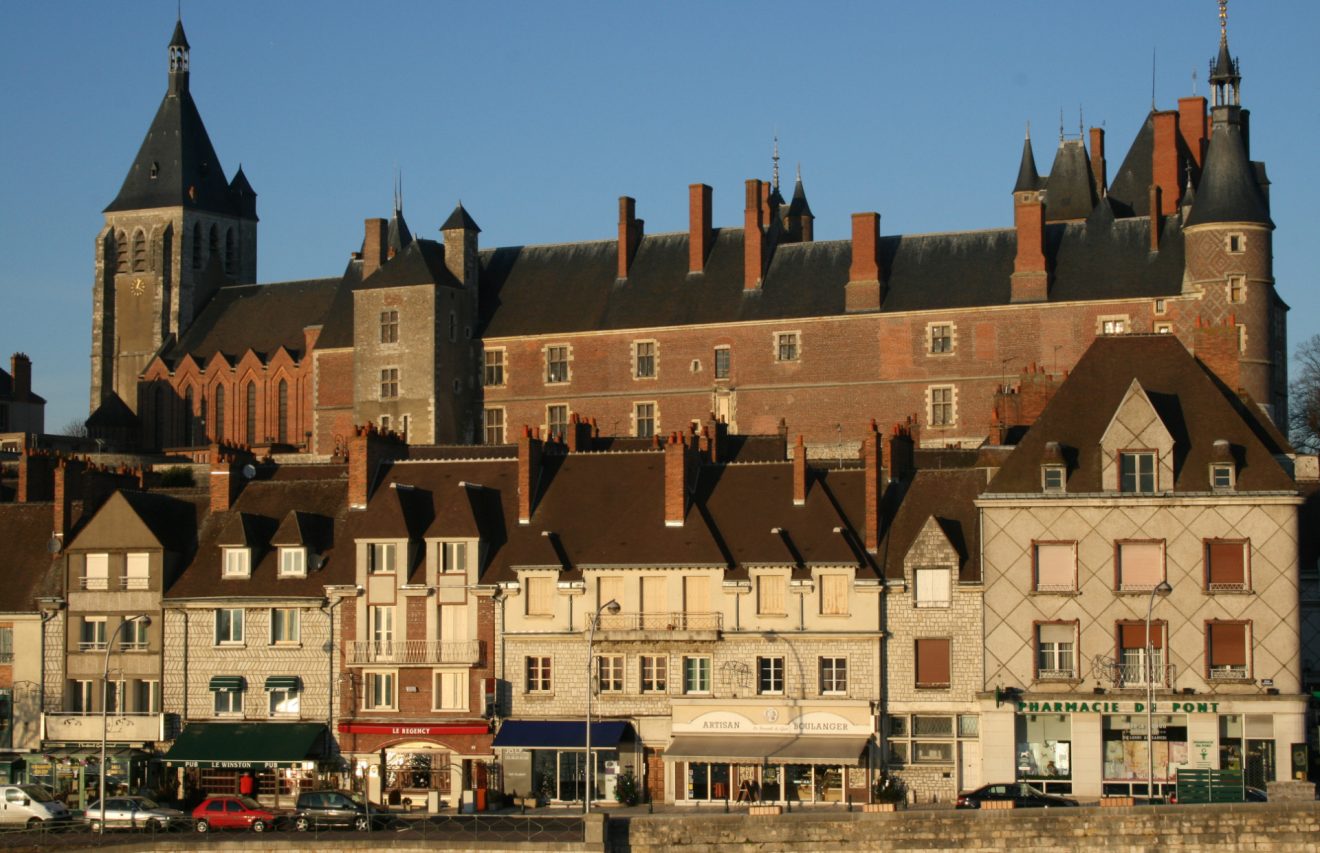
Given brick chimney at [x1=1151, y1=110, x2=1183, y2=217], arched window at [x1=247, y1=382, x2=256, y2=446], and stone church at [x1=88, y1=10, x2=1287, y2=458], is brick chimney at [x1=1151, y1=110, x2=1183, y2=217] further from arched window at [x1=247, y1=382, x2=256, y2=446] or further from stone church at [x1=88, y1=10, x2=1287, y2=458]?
arched window at [x1=247, y1=382, x2=256, y2=446]

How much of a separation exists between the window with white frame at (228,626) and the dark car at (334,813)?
22.4ft

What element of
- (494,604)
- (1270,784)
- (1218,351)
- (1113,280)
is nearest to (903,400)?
(1113,280)

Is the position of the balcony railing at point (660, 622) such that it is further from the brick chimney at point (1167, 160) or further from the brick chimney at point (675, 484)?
the brick chimney at point (1167, 160)

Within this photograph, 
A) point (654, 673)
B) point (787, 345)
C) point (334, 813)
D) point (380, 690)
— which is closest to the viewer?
point (334, 813)

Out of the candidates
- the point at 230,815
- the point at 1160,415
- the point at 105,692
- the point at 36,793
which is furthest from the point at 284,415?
the point at 1160,415

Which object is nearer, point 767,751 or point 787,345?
point 767,751

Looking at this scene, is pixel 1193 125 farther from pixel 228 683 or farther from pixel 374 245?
pixel 228 683

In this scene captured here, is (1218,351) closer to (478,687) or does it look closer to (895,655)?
(895,655)

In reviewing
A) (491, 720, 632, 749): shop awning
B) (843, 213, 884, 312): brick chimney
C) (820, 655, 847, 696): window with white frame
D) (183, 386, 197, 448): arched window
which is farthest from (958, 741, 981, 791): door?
(183, 386, 197, 448): arched window

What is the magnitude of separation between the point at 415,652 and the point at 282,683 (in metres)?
2.99

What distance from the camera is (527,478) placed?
2030 inches

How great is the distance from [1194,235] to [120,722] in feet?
131

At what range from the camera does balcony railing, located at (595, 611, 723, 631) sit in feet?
159

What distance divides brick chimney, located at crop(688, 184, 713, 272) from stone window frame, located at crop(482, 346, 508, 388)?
7548mm
